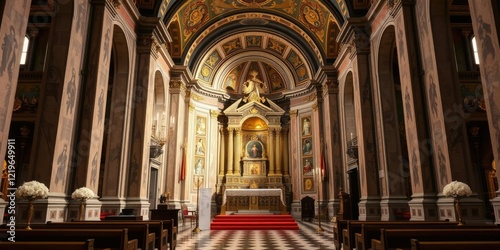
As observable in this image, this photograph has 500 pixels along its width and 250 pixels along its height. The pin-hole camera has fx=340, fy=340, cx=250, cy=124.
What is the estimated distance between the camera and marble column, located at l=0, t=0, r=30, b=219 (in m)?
5.53

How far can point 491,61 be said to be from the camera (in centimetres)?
589

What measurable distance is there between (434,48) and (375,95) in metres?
3.73

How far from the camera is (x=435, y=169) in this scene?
8.24 meters

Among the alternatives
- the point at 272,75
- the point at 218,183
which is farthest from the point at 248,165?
the point at 272,75

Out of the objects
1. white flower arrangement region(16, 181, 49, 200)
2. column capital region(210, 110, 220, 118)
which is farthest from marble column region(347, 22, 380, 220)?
column capital region(210, 110, 220, 118)

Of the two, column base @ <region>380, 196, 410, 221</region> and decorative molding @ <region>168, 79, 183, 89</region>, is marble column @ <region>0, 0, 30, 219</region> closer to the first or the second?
column base @ <region>380, 196, 410, 221</region>

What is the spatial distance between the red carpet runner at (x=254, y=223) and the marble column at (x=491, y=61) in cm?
810

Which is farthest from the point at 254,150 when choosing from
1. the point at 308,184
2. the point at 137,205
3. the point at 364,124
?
the point at 137,205

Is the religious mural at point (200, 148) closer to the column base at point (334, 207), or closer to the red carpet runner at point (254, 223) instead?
the red carpet runner at point (254, 223)

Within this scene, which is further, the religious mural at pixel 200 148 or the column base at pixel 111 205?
the religious mural at pixel 200 148

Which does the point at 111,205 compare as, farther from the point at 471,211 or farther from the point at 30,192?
the point at 471,211

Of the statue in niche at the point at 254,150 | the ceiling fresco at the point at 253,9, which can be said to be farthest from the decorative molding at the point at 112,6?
the statue in niche at the point at 254,150

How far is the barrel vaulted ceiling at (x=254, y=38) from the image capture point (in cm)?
1635

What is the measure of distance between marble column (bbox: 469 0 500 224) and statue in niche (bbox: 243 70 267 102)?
16.0m
